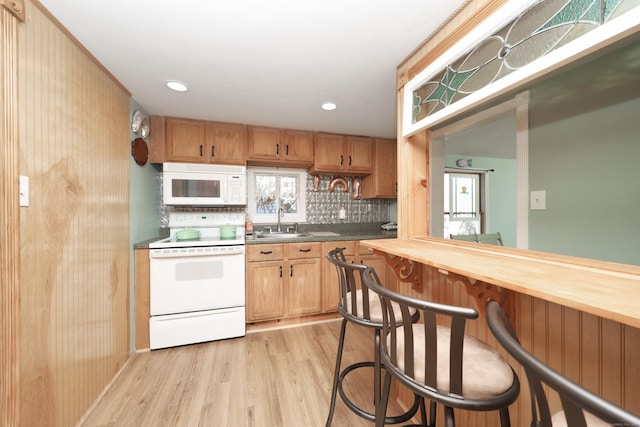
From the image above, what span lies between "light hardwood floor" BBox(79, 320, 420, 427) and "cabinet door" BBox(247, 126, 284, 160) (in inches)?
75.3

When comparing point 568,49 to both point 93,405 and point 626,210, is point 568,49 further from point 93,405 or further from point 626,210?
point 93,405

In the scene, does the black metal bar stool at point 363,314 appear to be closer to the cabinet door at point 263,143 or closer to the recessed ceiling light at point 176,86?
the recessed ceiling light at point 176,86

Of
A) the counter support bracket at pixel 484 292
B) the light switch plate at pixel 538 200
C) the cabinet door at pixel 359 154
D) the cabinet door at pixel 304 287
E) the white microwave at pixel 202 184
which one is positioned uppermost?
the cabinet door at pixel 359 154

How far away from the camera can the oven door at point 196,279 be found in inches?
86.3

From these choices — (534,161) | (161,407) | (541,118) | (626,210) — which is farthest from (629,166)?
(161,407)

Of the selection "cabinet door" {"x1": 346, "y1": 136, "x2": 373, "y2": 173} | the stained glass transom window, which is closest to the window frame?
"cabinet door" {"x1": 346, "y1": 136, "x2": 373, "y2": 173}

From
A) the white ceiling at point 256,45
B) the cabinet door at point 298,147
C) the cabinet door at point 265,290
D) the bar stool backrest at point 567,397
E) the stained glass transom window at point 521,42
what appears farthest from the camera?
the cabinet door at point 298,147

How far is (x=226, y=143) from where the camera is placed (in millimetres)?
2727

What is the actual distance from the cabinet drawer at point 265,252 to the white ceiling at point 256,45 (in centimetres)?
137

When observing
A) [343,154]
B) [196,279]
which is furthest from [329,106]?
[196,279]

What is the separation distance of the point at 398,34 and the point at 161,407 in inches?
102

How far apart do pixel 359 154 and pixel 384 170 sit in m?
0.40

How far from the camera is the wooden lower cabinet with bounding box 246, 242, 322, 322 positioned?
2531mm

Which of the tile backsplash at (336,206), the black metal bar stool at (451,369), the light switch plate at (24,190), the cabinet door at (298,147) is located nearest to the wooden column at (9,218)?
the light switch plate at (24,190)
